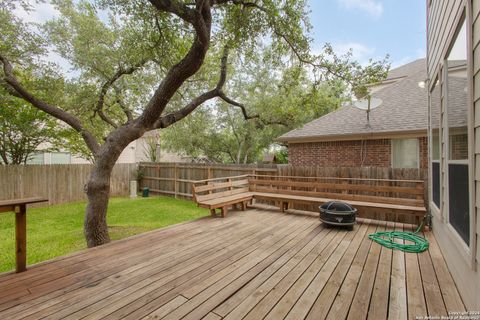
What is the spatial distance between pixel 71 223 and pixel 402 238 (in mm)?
9068

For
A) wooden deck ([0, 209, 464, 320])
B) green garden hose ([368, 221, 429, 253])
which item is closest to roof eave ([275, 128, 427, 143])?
green garden hose ([368, 221, 429, 253])

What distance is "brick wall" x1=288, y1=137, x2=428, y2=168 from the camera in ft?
25.1

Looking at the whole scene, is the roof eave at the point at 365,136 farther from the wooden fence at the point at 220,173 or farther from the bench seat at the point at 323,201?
the bench seat at the point at 323,201

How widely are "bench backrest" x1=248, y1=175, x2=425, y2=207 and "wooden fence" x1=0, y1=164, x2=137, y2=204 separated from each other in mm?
8808

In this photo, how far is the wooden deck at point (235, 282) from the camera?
7.05 ft

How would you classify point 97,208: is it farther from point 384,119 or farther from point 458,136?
point 384,119

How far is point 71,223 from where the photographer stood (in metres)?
7.36

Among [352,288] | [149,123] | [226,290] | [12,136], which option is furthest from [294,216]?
[12,136]

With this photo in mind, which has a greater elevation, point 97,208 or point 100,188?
point 100,188

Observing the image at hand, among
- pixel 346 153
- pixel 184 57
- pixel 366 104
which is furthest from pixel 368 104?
pixel 184 57

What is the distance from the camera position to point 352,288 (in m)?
2.50

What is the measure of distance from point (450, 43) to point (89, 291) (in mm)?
5238

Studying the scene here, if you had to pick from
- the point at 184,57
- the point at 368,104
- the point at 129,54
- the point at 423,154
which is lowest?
the point at 423,154

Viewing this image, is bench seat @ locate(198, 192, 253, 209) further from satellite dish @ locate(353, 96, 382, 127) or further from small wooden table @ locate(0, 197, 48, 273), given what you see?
satellite dish @ locate(353, 96, 382, 127)
